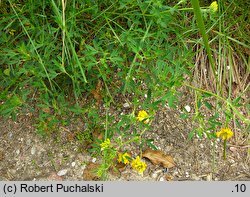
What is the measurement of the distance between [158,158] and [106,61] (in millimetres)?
645

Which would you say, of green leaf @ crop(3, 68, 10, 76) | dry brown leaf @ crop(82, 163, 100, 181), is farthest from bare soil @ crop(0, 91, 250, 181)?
green leaf @ crop(3, 68, 10, 76)

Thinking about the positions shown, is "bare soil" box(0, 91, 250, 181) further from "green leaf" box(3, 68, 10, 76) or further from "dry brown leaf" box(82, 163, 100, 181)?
"green leaf" box(3, 68, 10, 76)

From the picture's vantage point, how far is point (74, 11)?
6.40ft

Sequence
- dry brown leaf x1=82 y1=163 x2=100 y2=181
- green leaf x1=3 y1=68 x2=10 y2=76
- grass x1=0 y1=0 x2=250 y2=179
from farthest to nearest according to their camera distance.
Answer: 1. dry brown leaf x1=82 y1=163 x2=100 y2=181
2. green leaf x1=3 y1=68 x2=10 y2=76
3. grass x1=0 y1=0 x2=250 y2=179

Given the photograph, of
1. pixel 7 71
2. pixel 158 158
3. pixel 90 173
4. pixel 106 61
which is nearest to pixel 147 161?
pixel 158 158

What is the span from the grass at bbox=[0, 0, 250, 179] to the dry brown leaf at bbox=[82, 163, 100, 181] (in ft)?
0.24

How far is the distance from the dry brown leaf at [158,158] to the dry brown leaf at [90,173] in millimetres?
278

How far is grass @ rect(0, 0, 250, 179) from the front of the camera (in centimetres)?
192

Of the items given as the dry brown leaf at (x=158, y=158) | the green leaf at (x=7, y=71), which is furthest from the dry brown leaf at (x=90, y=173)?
the green leaf at (x=7, y=71)

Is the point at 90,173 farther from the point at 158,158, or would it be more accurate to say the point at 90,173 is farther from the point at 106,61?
the point at 106,61

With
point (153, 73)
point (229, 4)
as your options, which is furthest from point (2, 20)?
point (229, 4)

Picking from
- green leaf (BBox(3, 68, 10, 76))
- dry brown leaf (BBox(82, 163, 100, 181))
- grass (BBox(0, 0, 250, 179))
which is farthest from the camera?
dry brown leaf (BBox(82, 163, 100, 181))

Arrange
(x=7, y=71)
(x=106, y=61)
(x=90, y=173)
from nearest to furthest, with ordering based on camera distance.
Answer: (x=106, y=61) → (x=7, y=71) → (x=90, y=173)

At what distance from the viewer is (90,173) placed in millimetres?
2180
